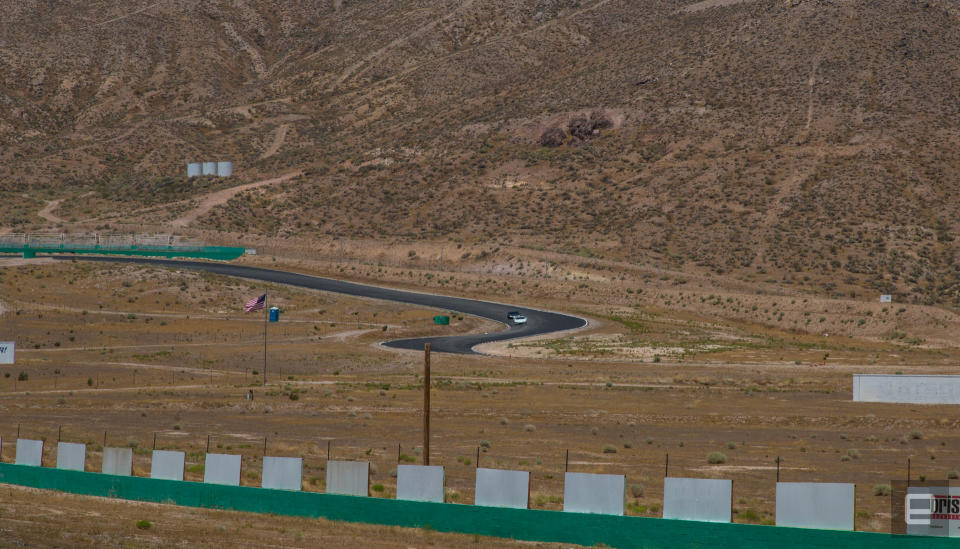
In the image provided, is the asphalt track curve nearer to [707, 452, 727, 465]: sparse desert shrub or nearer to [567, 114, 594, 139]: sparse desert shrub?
[707, 452, 727, 465]: sparse desert shrub

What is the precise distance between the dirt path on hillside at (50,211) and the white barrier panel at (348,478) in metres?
106

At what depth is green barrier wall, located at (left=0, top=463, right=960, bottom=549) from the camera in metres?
21.8

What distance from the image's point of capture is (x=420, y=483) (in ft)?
85.5

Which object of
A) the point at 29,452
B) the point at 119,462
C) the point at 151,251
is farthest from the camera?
the point at 151,251

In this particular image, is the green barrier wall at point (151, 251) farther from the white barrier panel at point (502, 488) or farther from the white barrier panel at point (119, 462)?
the white barrier panel at point (502, 488)

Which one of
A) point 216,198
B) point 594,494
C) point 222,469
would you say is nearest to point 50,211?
point 216,198

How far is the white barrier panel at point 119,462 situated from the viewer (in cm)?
2973

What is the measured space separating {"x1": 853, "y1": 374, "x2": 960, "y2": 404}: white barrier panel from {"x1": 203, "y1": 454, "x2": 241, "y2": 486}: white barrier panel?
34.6 m

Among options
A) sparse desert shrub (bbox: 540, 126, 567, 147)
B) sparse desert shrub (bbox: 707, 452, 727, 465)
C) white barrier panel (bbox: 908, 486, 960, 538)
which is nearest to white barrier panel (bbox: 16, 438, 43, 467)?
sparse desert shrub (bbox: 707, 452, 727, 465)

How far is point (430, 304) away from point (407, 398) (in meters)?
37.7

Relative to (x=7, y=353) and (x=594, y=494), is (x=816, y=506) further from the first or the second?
(x=7, y=353)

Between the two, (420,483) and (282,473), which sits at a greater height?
(420,483)

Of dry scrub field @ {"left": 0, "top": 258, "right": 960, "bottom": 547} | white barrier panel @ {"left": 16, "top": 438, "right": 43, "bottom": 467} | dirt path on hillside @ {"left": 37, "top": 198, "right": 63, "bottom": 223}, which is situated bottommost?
dry scrub field @ {"left": 0, "top": 258, "right": 960, "bottom": 547}

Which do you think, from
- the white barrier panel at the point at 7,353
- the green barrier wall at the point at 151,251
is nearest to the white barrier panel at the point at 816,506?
the white barrier panel at the point at 7,353
